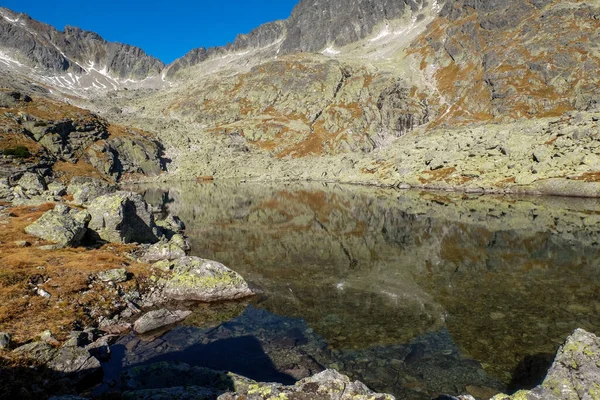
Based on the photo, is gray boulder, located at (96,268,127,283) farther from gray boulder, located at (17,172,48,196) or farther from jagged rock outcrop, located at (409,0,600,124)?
jagged rock outcrop, located at (409,0,600,124)

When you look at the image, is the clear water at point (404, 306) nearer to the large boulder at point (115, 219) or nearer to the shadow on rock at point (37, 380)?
the shadow on rock at point (37, 380)

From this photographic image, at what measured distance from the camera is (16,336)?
545 inches

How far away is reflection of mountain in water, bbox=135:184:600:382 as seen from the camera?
16.0m

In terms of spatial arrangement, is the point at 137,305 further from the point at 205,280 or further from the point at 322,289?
the point at 322,289

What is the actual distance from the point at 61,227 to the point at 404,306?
2561 centimetres

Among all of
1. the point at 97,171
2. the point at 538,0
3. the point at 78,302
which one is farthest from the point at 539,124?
the point at 538,0

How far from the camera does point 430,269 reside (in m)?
25.5

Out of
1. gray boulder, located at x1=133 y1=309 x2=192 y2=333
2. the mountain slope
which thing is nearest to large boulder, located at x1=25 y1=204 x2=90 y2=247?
gray boulder, located at x1=133 y1=309 x2=192 y2=333

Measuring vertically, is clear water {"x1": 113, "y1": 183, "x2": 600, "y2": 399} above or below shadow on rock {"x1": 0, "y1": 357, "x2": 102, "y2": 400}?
below

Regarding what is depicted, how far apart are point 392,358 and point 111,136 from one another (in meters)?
159

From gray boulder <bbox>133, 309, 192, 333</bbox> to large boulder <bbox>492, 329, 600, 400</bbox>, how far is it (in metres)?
14.4

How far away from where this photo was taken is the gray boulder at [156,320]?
16.6 metres

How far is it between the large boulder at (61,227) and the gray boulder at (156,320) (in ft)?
42.3

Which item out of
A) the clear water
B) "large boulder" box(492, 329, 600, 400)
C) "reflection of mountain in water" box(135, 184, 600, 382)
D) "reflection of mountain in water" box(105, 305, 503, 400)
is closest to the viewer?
"large boulder" box(492, 329, 600, 400)
